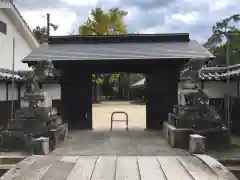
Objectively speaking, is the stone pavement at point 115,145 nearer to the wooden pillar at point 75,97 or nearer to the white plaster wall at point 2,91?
the wooden pillar at point 75,97

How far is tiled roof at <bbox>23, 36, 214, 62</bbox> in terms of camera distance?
1204 centimetres

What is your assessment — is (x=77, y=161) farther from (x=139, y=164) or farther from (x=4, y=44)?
(x=4, y=44)

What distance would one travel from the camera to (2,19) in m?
17.2

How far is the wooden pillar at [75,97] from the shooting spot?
13531 millimetres

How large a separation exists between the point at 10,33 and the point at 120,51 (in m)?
8.46

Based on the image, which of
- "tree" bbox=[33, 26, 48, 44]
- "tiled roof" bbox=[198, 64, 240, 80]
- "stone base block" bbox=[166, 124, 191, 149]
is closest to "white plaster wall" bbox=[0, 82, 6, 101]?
"stone base block" bbox=[166, 124, 191, 149]

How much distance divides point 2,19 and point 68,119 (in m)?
7.48

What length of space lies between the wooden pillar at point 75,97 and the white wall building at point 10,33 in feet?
17.1

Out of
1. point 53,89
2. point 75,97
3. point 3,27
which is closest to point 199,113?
point 75,97

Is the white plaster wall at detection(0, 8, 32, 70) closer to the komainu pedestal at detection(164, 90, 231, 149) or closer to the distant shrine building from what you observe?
the distant shrine building

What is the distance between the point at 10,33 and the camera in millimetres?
18422

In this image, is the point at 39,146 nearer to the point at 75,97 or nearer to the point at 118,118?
the point at 75,97

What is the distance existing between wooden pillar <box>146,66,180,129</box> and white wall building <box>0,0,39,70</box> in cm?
843

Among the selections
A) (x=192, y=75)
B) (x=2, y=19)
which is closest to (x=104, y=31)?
(x=2, y=19)
